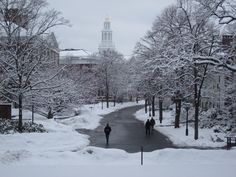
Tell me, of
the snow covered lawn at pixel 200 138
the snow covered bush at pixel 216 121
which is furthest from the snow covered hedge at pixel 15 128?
the snow covered bush at pixel 216 121

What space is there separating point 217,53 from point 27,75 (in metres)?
13.3

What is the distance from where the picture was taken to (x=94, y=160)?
16.7 m

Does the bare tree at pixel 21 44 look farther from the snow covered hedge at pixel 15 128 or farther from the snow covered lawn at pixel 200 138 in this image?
the snow covered lawn at pixel 200 138

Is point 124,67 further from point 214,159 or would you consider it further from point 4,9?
point 214,159

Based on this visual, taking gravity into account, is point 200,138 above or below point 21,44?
below

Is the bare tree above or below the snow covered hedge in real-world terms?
above

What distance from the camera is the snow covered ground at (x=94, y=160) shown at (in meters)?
12.7

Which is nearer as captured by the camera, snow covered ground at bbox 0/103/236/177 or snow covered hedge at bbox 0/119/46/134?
snow covered ground at bbox 0/103/236/177

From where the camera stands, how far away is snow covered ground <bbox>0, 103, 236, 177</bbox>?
41.7 ft

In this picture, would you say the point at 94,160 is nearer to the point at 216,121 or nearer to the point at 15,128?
the point at 15,128

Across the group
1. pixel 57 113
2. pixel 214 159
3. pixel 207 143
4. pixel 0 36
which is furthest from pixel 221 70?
pixel 57 113

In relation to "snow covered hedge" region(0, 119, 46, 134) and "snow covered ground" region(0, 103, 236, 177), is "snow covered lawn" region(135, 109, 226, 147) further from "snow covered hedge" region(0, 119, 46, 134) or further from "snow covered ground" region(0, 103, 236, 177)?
"snow covered hedge" region(0, 119, 46, 134)

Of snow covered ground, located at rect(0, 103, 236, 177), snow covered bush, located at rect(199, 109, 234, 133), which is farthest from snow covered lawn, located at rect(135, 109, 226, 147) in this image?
snow covered bush, located at rect(199, 109, 234, 133)

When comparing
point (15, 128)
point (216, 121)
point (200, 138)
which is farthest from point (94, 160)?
point (216, 121)
